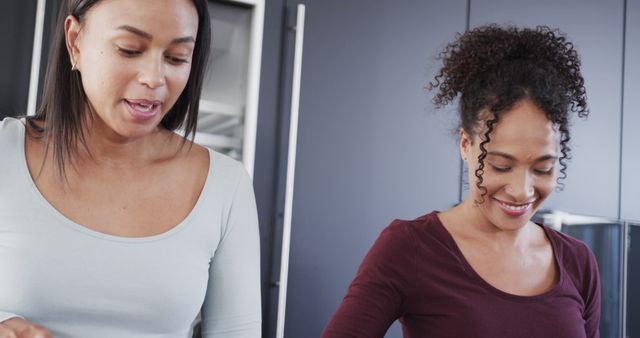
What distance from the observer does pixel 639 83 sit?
326cm

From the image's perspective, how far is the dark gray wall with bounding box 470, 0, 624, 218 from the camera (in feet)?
9.96

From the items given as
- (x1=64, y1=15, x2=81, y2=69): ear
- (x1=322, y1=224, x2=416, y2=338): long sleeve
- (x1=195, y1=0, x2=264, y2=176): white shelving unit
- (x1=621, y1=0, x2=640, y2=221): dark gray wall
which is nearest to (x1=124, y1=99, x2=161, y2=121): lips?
(x1=64, y1=15, x2=81, y2=69): ear

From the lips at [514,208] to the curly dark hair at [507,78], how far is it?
0.05 m

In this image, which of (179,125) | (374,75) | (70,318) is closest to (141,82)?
(179,125)

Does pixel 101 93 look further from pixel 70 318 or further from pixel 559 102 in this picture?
pixel 559 102

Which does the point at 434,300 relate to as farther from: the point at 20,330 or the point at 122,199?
the point at 20,330

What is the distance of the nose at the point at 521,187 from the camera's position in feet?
3.94

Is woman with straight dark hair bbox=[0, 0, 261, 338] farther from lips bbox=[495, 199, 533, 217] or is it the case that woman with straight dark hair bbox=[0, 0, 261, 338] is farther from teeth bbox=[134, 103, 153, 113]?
lips bbox=[495, 199, 533, 217]

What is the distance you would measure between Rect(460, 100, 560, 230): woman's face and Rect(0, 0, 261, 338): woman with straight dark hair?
1.44ft

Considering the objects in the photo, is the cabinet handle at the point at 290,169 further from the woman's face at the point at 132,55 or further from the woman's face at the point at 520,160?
the woman's face at the point at 132,55

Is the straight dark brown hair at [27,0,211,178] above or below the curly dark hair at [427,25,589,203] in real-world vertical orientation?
below

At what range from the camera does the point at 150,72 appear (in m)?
0.89

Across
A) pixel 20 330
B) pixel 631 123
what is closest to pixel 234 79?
pixel 20 330

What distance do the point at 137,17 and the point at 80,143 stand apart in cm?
21
